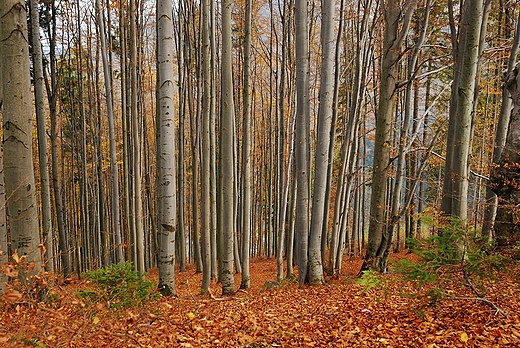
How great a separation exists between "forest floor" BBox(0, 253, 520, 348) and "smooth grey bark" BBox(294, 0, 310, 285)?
1.84m

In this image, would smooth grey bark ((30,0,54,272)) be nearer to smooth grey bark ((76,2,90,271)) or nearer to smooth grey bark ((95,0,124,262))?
smooth grey bark ((95,0,124,262))

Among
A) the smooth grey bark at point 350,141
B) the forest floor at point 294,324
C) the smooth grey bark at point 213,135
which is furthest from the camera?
the smooth grey bark at point 350,141

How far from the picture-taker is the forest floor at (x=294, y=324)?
299cm

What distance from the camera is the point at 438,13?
10273 mm

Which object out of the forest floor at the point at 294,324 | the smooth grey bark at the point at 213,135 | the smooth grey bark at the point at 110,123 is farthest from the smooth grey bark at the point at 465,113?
the smooth grey bark at the point at 110,123

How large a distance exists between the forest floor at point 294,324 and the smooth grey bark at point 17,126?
787 mm

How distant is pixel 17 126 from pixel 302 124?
4846 millimetres

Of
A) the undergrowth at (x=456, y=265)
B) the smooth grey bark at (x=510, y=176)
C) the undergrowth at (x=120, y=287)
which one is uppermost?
the smooth grey bark at (x=510, y=176)

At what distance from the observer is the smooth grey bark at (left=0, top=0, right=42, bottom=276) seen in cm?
359

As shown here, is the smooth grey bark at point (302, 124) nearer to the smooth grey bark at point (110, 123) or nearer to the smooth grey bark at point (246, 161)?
the smooth grey bark at point (246, 161)

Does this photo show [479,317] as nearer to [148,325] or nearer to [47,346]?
[148,325]

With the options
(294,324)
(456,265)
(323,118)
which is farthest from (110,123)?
(456,265)

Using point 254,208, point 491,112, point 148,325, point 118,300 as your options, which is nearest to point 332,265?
point 118,300

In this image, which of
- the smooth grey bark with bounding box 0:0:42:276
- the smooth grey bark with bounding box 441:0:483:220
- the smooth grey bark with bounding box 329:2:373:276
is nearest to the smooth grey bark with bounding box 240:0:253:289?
the smooth grey bark with bounding box 329:2:373:276
